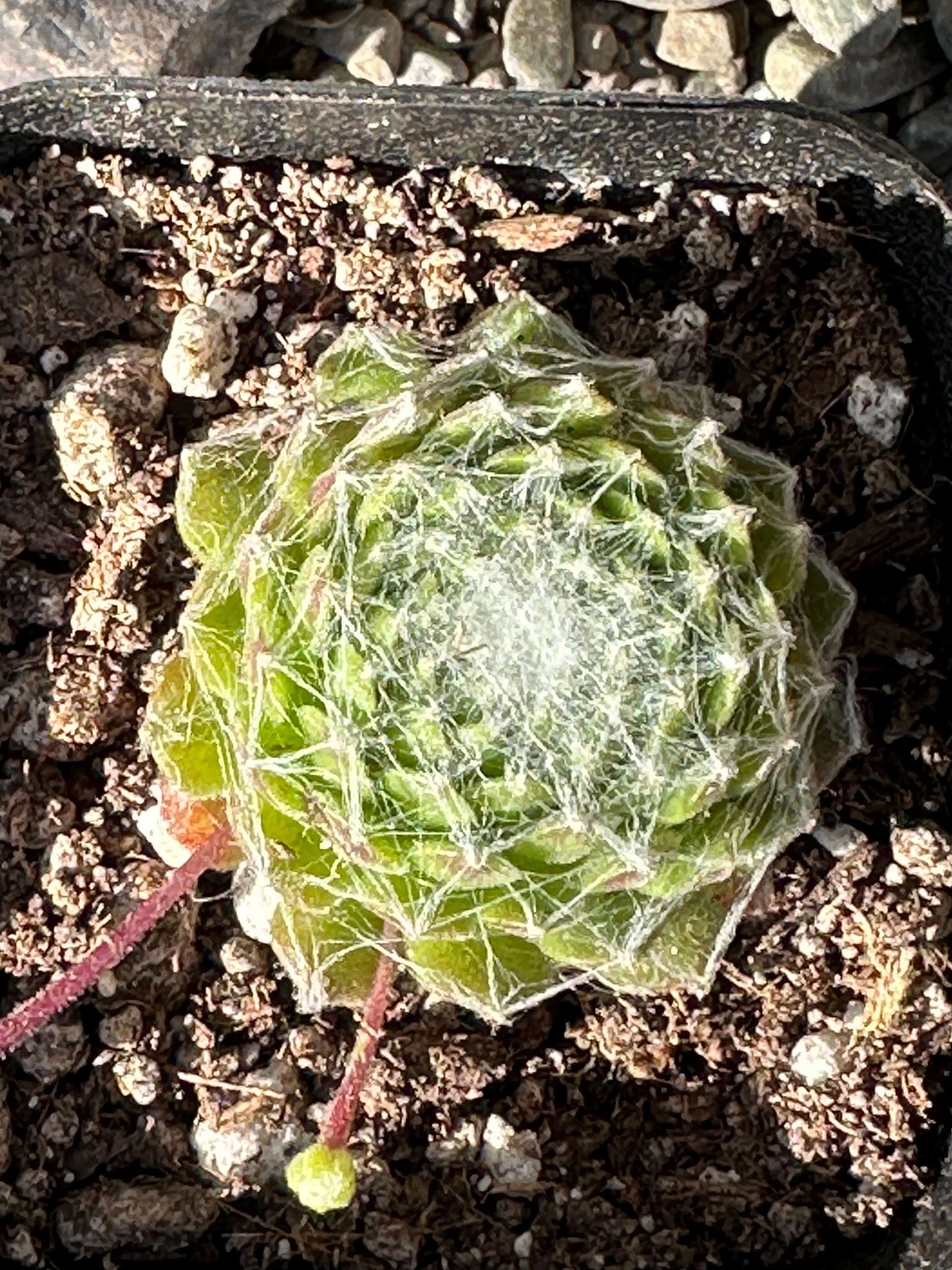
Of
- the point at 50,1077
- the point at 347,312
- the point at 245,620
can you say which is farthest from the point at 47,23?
the point at 50,1077

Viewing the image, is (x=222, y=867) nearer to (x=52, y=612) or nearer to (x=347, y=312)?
(x=52, y=612)

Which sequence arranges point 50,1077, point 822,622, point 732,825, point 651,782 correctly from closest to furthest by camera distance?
point 651,782 < point 732,825 < point 822,622 < point 50,1077

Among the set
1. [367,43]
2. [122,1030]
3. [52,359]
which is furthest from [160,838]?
[367,43]

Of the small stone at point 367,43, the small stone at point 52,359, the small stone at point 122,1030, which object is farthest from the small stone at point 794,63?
the small stone at point 122,1030

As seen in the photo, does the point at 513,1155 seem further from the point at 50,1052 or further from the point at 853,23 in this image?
the point at 853,23

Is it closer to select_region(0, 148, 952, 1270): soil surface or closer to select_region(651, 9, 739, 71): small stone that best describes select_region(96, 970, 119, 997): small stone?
select_region(0, 148, 952, 1270): soil surface

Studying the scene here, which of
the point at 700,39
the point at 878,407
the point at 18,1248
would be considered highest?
the point at 700,39

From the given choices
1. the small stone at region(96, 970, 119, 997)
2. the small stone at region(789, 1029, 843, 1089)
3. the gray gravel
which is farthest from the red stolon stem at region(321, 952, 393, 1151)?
the gray gravel
